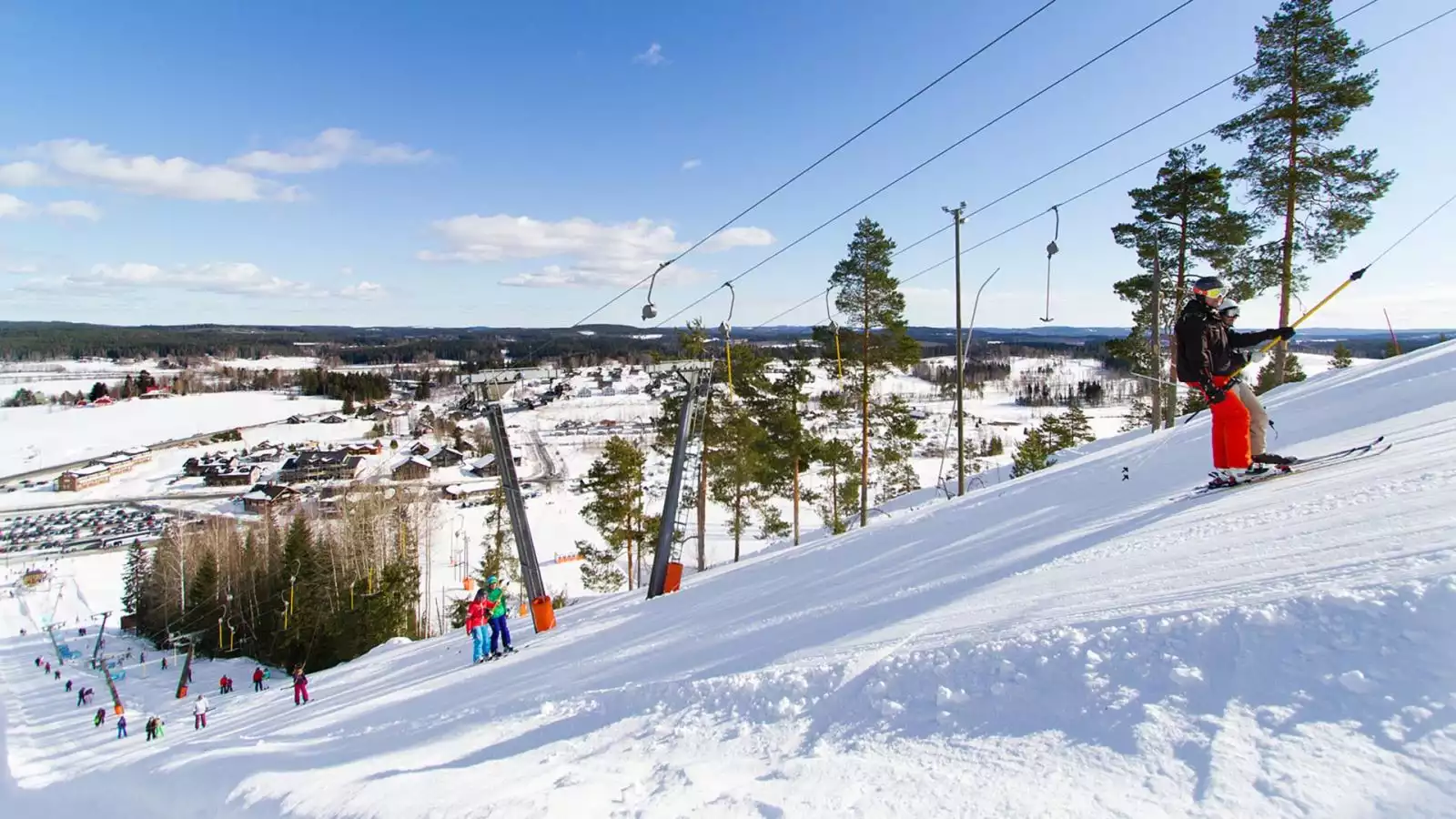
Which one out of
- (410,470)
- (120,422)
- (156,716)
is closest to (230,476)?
(410,470)

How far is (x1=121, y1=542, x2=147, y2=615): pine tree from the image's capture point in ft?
142

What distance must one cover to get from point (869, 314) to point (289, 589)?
1285 inches

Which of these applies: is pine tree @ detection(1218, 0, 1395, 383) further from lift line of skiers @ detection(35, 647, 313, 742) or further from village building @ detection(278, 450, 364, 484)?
village building @ detection(278, 450, 364, 484)

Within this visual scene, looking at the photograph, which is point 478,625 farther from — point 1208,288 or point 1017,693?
point 1208,288

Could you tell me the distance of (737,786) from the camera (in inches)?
142

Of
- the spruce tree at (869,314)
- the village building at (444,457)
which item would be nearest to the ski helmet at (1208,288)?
the spruce tree at (869,314)

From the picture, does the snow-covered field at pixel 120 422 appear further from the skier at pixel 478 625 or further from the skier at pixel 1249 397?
the skier at pixel 1249 397

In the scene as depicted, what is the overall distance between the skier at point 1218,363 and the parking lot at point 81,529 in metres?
79.2

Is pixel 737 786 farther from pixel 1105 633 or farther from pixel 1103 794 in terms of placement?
pixel 1105 633

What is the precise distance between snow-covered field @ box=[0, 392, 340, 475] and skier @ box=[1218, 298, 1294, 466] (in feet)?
483

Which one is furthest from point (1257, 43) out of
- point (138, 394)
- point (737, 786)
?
Answer: point (138, 394)

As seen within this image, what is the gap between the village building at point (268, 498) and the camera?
7191 centimetres

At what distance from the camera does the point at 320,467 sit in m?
88.4

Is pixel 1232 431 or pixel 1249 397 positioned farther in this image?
pixel 1249 397
